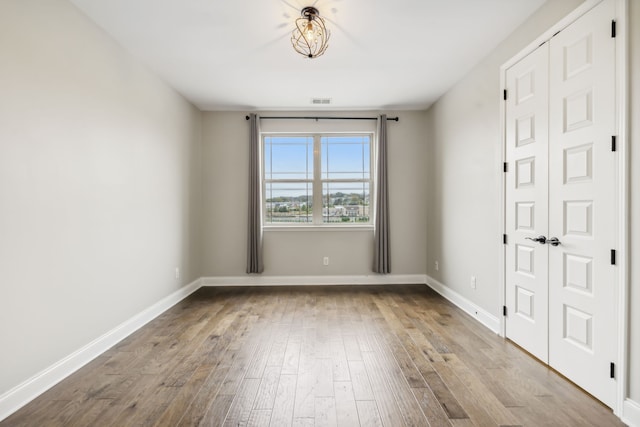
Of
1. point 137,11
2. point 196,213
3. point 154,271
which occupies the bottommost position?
point 154,271

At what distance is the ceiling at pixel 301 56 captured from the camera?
2475 mm

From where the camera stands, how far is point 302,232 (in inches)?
196

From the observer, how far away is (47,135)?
7.06 ft

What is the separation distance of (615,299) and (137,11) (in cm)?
379

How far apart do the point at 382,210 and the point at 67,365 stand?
12.8 feet

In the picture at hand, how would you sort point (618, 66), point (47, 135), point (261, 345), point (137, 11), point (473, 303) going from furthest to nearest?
point (473, 303)
point (261, 345)
point (137, 11)
point (47, 135)
point (618, 66)

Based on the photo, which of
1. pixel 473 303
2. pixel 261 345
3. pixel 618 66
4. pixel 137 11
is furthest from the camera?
pixel 473 303

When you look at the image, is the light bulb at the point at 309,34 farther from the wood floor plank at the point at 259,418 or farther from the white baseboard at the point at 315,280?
the white baseboard at the point at 315,280

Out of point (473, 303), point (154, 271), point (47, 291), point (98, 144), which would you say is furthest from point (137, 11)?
point (473, 303)

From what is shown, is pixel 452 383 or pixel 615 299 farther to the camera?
pixel 452 383

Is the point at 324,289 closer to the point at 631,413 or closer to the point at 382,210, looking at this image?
the point at 382,210

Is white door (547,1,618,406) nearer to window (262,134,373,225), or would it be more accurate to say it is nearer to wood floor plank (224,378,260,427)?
wood floor plank (224,378,260,427)

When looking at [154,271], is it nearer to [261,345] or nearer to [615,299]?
[261,345]

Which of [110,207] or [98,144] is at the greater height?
[98,144]
